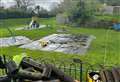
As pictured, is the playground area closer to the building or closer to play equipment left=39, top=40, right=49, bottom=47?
play equipment left=39, top=40, right=49, bottom=47

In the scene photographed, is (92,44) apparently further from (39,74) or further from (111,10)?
(39,74)

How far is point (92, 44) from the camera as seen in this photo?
17.7 feet

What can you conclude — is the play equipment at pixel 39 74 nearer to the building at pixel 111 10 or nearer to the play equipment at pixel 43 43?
the play equipment at pixel 43 43

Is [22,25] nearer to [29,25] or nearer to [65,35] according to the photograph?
[29,25]

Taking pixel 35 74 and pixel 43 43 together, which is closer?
pixel 35 74

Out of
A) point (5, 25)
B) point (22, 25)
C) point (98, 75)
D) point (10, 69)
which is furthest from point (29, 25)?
point (98, 75)

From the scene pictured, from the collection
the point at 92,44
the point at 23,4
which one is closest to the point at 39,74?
the point at 92,44

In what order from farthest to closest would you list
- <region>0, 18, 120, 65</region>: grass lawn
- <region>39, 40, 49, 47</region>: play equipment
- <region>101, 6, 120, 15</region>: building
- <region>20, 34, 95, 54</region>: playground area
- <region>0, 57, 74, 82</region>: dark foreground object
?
<region>39, 40, 49, 47</region>: play equipment < <region>20, 34, 95, 54</region>: playground area < <region>0, 18, 120, 65</region>: grass lawn < <region>101, 6, 120, 15</region>: building < <region>0, 57, 74, 82</region>: dark foreground object

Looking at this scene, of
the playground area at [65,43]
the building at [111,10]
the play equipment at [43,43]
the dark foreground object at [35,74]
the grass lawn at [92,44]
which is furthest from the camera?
the play equipment at [43,43]

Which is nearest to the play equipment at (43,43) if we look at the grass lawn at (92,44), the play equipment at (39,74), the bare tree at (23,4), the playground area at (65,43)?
the playground area at (65,43)

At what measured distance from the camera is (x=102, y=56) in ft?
18.2

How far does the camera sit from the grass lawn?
5.30 m

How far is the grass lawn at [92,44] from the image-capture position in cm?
530

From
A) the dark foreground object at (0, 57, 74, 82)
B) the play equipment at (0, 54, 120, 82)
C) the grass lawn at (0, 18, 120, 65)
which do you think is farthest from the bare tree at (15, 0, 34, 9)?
the dark foreground object at (0, 57, 74, 82)
